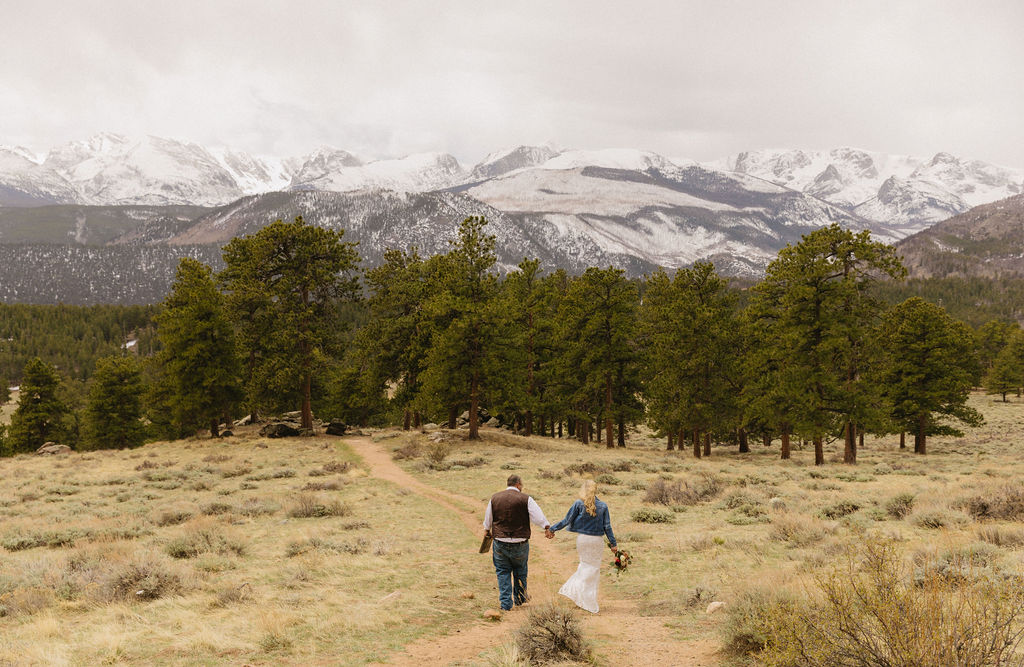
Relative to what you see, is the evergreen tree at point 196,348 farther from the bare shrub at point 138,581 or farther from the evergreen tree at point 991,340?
the evergreen tree at point 991,340

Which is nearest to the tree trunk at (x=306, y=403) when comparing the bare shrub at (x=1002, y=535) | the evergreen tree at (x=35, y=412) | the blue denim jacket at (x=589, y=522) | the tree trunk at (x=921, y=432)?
the blue denim jacket at (x=589, y=522)

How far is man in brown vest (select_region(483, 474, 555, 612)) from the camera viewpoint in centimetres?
959

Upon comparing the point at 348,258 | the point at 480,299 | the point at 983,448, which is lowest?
the point at 983,448

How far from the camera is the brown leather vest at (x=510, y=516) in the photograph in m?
9.59

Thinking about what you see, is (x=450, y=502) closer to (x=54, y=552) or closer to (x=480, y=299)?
(x=54, y=552)

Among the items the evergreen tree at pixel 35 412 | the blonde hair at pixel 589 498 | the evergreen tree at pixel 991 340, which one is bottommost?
the evergreen tree at pixel 35 412

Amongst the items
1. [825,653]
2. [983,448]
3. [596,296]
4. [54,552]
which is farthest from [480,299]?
[983,448]

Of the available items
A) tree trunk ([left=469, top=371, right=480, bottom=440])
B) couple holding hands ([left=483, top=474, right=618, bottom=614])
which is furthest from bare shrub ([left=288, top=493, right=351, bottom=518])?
tree trunk ([left=469, top=371, right=480, bottom=440])

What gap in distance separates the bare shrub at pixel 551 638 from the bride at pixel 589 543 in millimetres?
1804

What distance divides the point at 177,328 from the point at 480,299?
20.1 metres

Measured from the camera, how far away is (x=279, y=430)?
124 feet

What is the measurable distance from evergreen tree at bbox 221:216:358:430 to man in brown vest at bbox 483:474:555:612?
27.3m

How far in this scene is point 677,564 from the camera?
1211 cm

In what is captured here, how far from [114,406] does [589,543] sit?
58.9 metres
